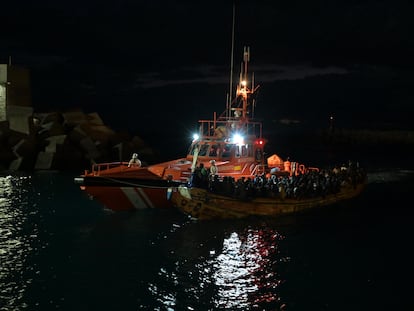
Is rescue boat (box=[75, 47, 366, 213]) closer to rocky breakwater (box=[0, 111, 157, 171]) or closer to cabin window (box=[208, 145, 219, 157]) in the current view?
cabin window (box=[208, 145, 219, 157])

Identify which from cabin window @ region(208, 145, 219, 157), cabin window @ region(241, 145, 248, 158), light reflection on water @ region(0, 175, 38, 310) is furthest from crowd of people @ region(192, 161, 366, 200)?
light reflection on water @ region(0, 175, 38, 310)

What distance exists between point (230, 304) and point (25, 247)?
26.7 feet

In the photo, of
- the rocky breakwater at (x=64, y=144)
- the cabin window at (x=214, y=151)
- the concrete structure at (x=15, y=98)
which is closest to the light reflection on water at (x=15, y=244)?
the cabin window at (x=214, y=151)

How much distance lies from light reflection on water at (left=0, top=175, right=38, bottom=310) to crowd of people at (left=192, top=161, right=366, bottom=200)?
22.3ft

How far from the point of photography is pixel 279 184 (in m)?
21.6

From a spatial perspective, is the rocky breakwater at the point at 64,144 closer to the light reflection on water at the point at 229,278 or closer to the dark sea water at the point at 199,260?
the dark sea water at the point at 199,260

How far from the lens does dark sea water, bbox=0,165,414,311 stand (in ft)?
41.4

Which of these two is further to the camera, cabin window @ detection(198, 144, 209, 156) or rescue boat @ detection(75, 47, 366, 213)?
cabin window @ detection(198, 144, 209, 156)

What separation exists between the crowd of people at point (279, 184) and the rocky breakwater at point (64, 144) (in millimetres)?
23228

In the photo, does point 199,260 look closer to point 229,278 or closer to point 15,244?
point 229,278

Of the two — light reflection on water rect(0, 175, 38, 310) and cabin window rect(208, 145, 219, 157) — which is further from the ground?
cabin window rect(208, 145, 219, 157)

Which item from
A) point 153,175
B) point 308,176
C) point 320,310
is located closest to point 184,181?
point 153,175

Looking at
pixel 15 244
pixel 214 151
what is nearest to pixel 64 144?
pixel 214 151

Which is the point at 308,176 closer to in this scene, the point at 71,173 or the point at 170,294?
the point at 170,294
